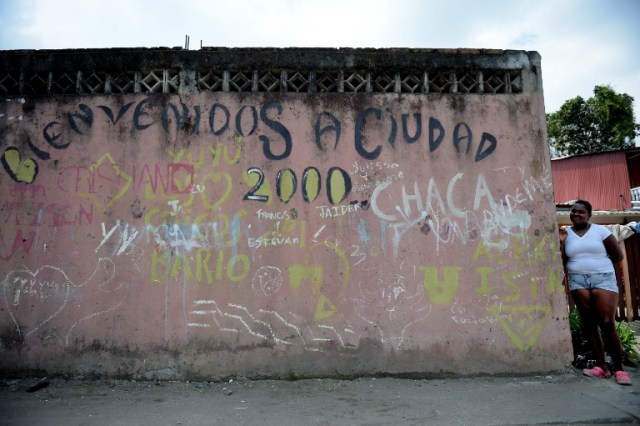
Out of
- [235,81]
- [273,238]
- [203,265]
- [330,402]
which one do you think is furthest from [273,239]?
[235,81]

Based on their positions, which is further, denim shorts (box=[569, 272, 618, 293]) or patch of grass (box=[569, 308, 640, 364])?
patch of grass (box=[569, 308, 640, 364])

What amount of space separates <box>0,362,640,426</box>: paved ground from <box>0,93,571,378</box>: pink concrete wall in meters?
0.16

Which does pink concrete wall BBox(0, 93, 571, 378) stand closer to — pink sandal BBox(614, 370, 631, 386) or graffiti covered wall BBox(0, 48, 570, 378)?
graffiti covered wall BBox(0, 48, 570, 378)

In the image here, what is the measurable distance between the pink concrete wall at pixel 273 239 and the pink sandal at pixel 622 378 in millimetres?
444

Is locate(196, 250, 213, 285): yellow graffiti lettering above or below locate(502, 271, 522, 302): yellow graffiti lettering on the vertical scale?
above

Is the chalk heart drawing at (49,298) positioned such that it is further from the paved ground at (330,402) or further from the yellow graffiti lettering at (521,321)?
the yellow graffiti lettering at (521,321)

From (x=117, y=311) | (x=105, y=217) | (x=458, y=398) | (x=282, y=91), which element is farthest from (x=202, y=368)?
(x=282, y=91)

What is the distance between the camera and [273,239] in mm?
4203

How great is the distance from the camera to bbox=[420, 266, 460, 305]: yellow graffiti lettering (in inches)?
166

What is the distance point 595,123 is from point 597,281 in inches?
686

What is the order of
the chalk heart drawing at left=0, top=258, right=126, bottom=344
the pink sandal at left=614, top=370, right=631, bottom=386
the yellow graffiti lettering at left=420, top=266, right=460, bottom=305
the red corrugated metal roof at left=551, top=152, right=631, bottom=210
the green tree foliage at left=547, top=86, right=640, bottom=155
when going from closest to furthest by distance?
the pink sandal at left=614, top=370, right=631, bottom=386 → the chalk heart drawing at left=0, top=258, right=126, bottom=344 → the yellow graffiti lettering at left=420, top=266, right=460, bottom=305 → the red corrugated metal roof at left=551, top=152, right=631, bottom=210 → the green tree foliage at left=547, top=86, right=640, bottom=155

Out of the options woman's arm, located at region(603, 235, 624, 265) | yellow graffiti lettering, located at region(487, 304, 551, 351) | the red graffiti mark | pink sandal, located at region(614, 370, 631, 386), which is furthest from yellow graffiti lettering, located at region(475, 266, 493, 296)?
the red graffiti mark

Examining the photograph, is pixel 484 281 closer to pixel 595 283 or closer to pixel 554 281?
pixel 554 281

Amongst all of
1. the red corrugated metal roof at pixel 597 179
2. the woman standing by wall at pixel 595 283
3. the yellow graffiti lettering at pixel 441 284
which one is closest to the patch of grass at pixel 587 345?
the woman standing by wall at pixel 595 283
